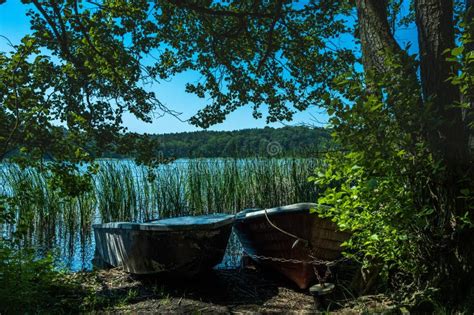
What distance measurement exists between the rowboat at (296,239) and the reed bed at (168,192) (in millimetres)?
3080

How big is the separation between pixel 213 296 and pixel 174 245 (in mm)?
676

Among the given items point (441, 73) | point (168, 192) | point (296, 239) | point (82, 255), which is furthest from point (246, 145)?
point (441, 73)

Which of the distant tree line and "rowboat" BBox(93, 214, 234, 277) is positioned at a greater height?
the distant tree line

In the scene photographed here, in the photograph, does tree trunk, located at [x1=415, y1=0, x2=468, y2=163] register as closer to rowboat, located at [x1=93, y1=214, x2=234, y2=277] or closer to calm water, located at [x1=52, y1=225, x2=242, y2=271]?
rowboat, located at [x1=93, y1=214, x2=234, y2=277]

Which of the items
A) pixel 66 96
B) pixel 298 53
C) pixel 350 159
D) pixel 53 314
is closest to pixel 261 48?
pixel 298 53

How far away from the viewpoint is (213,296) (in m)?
4.43

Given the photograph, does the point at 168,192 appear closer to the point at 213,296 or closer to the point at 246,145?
the point at 246,145

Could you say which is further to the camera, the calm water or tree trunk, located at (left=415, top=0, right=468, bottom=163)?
the calm water

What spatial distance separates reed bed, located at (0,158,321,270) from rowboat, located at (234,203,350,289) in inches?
121

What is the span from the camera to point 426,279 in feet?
10.4

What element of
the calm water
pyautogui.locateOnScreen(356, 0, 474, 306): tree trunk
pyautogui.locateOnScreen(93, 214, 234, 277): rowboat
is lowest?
the calm water

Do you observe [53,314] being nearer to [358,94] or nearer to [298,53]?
[358,94]

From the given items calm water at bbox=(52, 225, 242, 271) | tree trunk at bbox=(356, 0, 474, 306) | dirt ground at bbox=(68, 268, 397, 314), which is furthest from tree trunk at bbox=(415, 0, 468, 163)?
calm water at bbox=(52, 225, 242, 271)

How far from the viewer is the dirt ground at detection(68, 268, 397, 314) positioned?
12.7 feet
